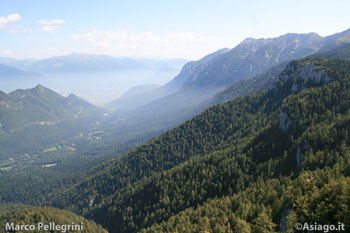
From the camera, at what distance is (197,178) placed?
135375 millimetres

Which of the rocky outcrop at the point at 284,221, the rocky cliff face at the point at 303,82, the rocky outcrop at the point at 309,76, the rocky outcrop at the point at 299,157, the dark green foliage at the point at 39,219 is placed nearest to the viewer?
the rocky outcrop at the point at 284,221

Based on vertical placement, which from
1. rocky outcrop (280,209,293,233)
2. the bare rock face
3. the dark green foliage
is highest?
the bare rock face

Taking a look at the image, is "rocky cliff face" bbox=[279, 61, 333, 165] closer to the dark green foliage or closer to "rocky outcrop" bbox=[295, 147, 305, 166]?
"rocky outcrop" bbox=[295, 147, 305, 166]

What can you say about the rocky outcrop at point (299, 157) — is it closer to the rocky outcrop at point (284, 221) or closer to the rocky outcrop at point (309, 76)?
the rocky outcrop at point (284, 221)

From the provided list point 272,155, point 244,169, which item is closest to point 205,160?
point 244,169

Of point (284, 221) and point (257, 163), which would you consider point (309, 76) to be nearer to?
point (257, 163)

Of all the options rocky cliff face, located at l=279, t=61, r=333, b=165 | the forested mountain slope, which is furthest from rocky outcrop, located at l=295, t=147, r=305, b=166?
rocky cliff face, located at l=279, t=61, r=333, b=165

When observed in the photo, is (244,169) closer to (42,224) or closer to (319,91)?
(319,91)

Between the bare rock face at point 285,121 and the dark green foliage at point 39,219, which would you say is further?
the bare rock face at point 285,121

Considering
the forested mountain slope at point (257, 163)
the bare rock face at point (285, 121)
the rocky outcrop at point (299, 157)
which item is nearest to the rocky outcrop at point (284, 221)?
the forested mountain slope at point (257, 163)

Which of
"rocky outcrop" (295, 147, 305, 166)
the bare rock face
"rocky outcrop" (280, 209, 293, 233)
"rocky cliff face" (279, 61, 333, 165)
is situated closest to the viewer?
"rocky outcrop" (280, 209, 293, 233)

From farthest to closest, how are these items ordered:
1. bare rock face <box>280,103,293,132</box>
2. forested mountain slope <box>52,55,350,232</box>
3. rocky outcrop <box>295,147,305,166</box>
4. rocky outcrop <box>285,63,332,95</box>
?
rocky outcrop <box>285,63,332,95</box>, bare rock face <box>280,103,293,132</box>, rocky outcrop <box>295,147,305,166</box>, forested mountain slope <box>52,55,350,232</box>

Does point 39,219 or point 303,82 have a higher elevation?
point 303,82

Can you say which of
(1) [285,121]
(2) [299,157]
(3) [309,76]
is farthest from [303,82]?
(2) [299,157]
